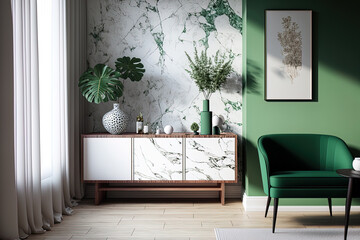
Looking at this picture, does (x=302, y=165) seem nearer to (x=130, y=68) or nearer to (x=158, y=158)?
(x=158, y=158)

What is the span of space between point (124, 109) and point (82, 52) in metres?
0.80

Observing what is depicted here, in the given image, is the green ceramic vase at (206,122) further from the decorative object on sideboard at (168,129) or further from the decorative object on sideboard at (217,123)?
the decorative object on sideboard at (168,129)

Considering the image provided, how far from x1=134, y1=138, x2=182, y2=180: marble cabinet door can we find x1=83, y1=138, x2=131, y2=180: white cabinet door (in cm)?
9

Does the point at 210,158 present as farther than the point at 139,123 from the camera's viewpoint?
No

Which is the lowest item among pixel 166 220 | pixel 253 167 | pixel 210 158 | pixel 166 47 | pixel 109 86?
pixel 166 220

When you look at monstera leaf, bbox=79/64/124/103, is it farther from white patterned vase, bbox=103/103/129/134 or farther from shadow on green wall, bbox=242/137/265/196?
shadow on green wall, bbox=242/137/265/196

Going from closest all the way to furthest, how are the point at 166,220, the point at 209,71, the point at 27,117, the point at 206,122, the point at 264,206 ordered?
the point at 27,117, the point at 166,220, the point at 264,206, the point at 206,122, the point at 209,71

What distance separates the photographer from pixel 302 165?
12.2 ft

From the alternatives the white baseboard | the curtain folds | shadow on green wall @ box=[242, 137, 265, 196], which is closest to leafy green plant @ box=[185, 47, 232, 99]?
shadow on green wall @ box=[242, 137, 265, 196]

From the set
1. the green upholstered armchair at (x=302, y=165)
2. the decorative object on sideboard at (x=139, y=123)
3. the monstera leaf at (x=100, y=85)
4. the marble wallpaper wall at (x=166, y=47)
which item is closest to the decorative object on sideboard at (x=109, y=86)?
the monstera leaf at (x=100, y=85)

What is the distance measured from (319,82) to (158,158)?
6.07 feet

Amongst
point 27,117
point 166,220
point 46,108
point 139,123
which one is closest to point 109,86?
point 139,123

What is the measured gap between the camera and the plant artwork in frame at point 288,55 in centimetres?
389

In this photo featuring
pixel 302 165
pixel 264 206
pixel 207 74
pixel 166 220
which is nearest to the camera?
pixel 166 220
